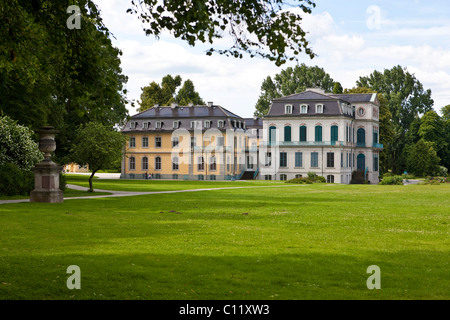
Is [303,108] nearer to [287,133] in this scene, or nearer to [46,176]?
[287,133]

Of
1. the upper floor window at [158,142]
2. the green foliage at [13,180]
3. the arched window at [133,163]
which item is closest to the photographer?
the green foliage at [13,180]

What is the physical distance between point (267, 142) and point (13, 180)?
38.8 meters

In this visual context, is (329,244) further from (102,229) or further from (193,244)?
(102,229)

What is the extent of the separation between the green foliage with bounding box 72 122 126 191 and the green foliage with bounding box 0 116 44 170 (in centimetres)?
309

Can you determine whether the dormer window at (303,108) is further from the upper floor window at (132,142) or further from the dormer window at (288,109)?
the upper floor window at (132,142)

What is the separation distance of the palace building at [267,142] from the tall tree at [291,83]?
16.6 meters

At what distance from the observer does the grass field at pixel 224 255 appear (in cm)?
782

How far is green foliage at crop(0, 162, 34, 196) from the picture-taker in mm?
26281

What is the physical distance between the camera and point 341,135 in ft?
196

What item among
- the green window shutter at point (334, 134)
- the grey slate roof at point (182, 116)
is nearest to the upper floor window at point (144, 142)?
the grey slate roof at point (182, 116)

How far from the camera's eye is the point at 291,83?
8412cm

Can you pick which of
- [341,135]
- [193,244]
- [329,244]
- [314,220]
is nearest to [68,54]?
[193,244]

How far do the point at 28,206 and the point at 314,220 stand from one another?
35.7 feet
